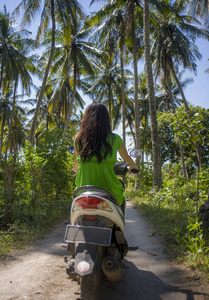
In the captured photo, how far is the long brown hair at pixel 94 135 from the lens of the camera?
2521 millimetres

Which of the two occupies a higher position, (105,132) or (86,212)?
(105,132)

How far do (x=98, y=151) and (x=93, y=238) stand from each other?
32.6 inches

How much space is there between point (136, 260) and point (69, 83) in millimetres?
20698

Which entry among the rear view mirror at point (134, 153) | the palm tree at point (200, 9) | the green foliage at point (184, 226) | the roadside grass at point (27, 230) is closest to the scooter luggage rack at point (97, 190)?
the rear view mirror at point (134, 153)

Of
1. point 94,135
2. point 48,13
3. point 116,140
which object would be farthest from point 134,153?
point 48,13

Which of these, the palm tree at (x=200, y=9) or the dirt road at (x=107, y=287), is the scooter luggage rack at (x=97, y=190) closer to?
the dirt road at (x=107, y=287)

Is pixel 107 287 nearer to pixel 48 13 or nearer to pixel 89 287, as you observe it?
pixel 89 287

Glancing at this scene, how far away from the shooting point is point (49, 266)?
10.1ft

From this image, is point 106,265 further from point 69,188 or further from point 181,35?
point 181,35

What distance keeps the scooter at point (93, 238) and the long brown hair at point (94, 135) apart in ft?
1.21

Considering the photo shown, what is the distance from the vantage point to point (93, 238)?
2.08 metres

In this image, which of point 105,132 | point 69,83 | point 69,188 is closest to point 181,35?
point 69,83

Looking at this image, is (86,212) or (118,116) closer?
(86,212)

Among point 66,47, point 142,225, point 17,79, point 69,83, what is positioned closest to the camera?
point 142,225
